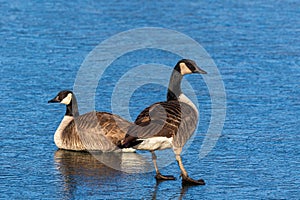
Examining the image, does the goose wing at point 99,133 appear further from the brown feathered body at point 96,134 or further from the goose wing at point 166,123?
the goose wing at point 166,123

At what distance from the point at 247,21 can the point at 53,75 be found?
5132 millimetres

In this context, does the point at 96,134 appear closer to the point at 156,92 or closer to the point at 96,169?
the point at 96,169

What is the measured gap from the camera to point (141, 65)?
1234 centimetres

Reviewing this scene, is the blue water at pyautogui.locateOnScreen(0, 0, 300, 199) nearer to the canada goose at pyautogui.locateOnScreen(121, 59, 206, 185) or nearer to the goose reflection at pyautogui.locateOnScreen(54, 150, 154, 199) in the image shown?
the goose reflection at pyautogui.locateOnScreen(54, 150, 154, 199)

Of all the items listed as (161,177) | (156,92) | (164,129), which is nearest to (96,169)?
(161,177)

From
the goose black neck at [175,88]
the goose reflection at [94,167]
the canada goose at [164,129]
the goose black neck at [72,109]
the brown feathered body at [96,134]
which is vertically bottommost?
the goose reflection at [94,167]

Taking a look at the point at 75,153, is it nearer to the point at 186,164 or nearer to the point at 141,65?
the point at 186,164

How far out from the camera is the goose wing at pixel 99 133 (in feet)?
28.4

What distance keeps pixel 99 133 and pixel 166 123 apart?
160cm

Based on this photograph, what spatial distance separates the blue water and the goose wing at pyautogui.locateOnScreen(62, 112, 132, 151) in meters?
0.17

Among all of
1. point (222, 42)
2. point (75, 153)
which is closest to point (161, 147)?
point (75, 153)

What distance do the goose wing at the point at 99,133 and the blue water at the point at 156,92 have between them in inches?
6.6

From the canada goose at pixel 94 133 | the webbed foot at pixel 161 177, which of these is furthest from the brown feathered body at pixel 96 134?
the webbed foot at pixel 161 177

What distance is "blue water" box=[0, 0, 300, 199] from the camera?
7.28m
